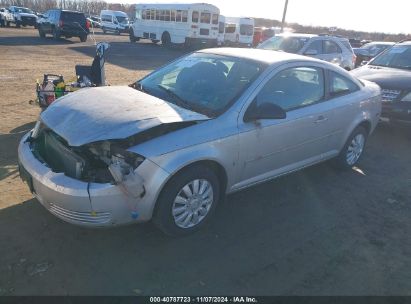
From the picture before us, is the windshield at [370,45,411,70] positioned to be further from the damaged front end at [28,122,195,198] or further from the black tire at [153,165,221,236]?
the damaged front end at [28,122,195,198]

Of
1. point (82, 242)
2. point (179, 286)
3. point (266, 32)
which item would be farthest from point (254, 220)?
point (266, 32)

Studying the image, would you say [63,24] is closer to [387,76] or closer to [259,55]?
[387,76]

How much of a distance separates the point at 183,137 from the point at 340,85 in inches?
107

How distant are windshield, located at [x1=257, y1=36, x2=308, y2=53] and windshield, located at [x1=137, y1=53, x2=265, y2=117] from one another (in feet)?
23.4

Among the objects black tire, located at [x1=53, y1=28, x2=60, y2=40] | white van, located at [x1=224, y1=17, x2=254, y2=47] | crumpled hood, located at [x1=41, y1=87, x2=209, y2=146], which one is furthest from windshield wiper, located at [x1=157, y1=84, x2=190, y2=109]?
white van, located at [x1=224, y1=17, x2=254, y2=47]

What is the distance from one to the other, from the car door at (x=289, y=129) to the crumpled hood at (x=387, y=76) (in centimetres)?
322

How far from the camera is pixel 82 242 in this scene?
11.2 feet

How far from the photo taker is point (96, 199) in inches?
118

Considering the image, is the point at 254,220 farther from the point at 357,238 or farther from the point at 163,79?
the point at 163,79

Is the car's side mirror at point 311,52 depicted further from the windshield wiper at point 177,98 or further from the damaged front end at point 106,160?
the damaged front end at point 106,160

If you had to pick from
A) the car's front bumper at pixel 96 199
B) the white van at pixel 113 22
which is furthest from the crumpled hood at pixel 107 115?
the white van at pixel 113 22

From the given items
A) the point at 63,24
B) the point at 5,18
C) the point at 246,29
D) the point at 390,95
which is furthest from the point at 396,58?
the point at 5,18

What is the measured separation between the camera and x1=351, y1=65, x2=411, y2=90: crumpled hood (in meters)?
7.12

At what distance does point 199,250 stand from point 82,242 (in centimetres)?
107
